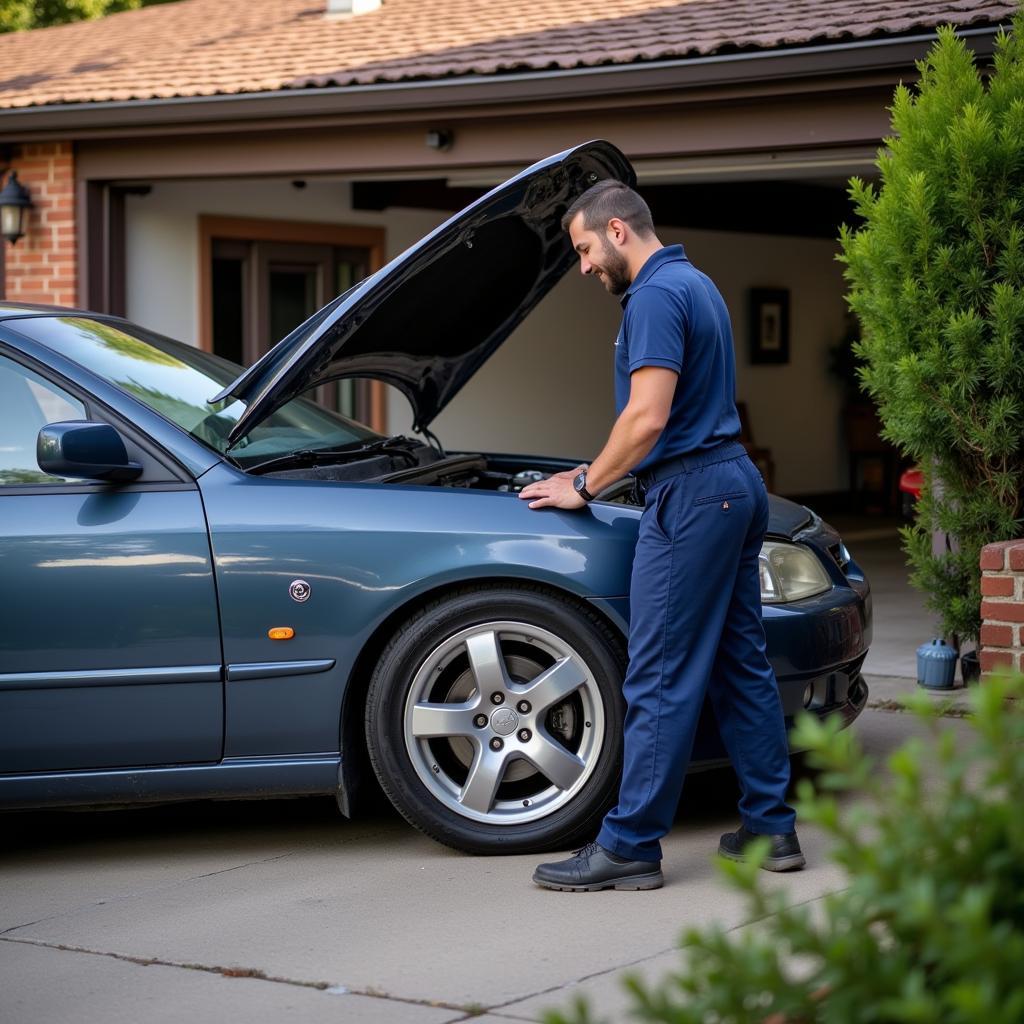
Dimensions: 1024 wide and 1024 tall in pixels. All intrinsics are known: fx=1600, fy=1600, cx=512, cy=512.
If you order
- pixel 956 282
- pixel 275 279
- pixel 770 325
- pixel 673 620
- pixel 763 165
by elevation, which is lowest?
pixel 673 620

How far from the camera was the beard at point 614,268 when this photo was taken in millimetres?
4082

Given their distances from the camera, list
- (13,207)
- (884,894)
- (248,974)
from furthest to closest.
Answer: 1. (13,207)
2. (248,974)
3. (884,894)

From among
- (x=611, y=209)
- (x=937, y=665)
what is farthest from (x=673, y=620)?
(x=937, y=665)

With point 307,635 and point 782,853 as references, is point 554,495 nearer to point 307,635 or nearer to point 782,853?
point 307,635

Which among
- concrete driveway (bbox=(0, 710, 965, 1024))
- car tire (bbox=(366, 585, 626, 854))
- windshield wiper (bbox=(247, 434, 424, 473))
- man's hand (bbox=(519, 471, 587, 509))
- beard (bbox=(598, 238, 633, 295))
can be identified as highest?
beard (bbox=(598, 238, 633, 295))

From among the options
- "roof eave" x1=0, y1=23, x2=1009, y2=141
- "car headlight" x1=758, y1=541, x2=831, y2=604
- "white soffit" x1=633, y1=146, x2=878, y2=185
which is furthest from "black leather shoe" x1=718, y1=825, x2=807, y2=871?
"white soffit" x1=633, y1=146, x2=878, y2=185

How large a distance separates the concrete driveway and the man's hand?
0.96 meters

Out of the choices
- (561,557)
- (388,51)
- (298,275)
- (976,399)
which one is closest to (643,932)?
(561,557)

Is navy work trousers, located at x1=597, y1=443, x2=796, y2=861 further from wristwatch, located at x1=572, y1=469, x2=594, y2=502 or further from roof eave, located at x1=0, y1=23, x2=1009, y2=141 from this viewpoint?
roof eave, located at x1=0, y1=23, x2=1009, y2=141

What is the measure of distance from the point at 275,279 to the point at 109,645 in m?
8.14

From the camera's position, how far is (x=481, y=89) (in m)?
8.71

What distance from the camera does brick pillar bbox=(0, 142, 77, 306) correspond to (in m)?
10.7

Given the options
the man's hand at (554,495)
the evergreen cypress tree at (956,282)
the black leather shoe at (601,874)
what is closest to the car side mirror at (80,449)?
the man's hand at (554,495)

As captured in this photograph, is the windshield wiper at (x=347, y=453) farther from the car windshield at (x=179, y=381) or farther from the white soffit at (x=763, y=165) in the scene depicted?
the white soffit at (x=763, y=165)
